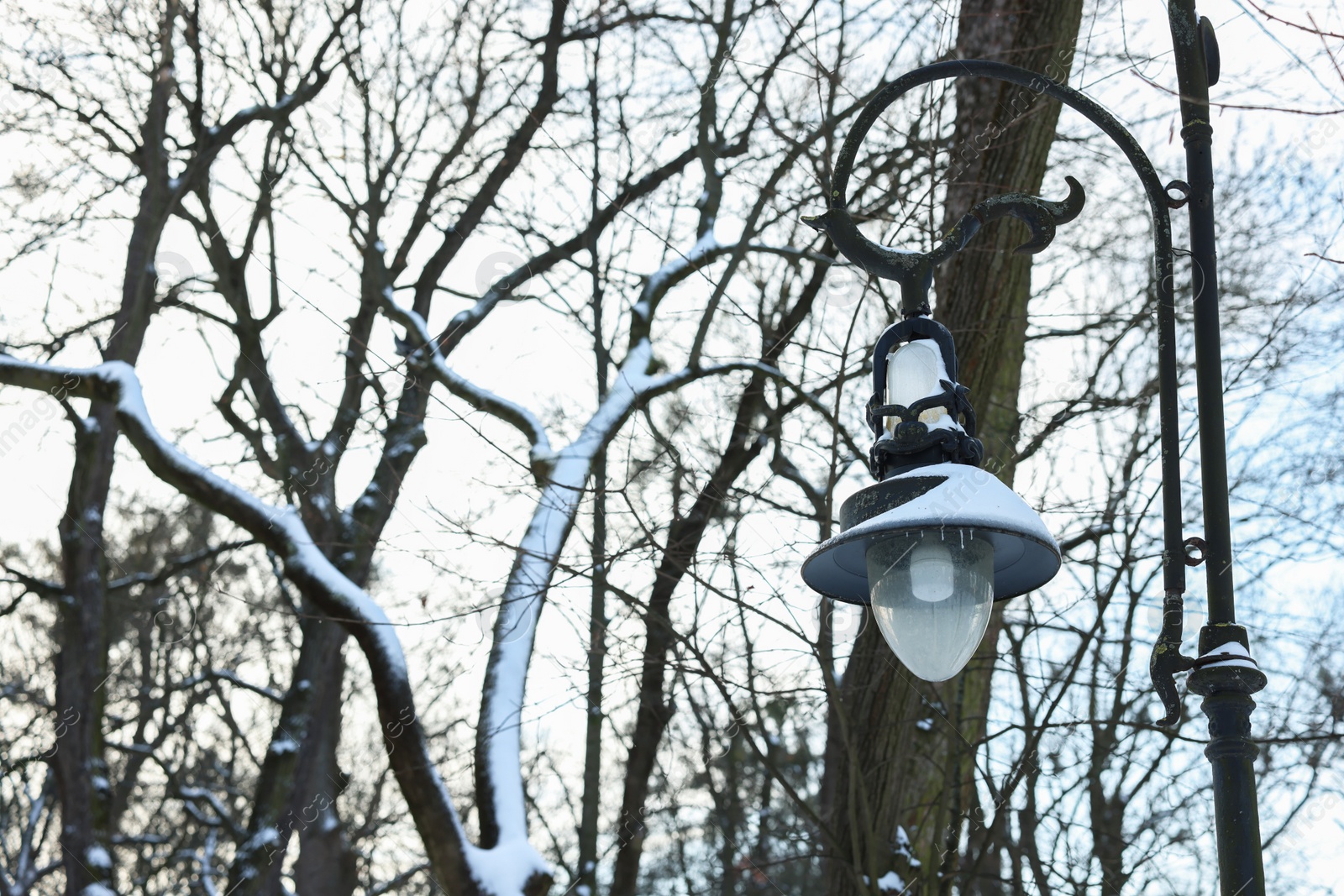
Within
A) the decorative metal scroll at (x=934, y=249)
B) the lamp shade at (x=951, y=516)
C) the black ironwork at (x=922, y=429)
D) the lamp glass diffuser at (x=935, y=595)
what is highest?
the decorative metal scroll at (x=934, y=249)

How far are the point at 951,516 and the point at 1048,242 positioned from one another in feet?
3.04

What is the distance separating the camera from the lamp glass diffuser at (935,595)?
247 centimetres

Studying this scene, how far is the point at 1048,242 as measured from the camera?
9.72ft

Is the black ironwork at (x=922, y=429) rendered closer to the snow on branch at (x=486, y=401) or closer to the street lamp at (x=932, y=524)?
the street lamp at (x=932, y=524)

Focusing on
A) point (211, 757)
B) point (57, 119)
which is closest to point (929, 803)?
point (57, 119)

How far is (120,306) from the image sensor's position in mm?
9727

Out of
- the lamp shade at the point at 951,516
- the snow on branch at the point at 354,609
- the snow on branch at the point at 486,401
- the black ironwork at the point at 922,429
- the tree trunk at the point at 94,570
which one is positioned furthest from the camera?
the tree trunk at the point at 94,570

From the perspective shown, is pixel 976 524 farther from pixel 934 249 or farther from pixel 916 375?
pixel 934 249

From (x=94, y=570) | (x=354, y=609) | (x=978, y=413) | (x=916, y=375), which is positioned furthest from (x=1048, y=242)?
(x=94, y=570)

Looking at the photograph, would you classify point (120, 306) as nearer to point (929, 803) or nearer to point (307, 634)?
point (307, 634)

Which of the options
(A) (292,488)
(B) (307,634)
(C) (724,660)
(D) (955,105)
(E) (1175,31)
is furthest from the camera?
(B) (307,634)

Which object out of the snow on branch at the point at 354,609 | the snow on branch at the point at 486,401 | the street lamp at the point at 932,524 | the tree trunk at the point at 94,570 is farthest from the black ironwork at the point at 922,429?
the tree trunk at the point at 94,570

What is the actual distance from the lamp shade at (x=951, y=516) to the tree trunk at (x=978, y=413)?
2483 millimetres

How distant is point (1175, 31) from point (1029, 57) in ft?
8.55
